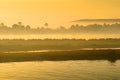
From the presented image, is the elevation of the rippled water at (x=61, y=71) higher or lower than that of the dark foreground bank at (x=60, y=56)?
lower

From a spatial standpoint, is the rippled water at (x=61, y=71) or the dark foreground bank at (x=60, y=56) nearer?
the rippled water at (x=61, y=71)

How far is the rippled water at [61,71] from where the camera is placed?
41.2 meters

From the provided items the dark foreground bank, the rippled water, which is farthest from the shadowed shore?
the rippled water

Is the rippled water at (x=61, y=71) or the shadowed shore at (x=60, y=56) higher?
the shadowed shore at (x=60, y=56)

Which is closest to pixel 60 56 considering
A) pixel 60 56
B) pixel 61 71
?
pixel 60 56

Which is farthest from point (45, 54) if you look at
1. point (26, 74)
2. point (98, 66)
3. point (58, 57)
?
point (26, 74)

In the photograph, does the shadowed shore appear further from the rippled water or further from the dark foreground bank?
the rippled water

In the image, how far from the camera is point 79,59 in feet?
197

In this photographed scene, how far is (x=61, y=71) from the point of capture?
46.6 metres

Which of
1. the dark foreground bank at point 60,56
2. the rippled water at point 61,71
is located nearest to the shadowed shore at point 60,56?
the dark foreground bank at point 60,56

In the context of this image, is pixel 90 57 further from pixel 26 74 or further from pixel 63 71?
pixel 26 74

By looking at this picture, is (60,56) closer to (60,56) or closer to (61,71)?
(60,56)

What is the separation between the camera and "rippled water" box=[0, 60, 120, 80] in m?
41.2

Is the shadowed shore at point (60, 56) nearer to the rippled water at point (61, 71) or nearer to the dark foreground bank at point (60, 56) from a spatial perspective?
the dark foreground bank at point (60, 56)
